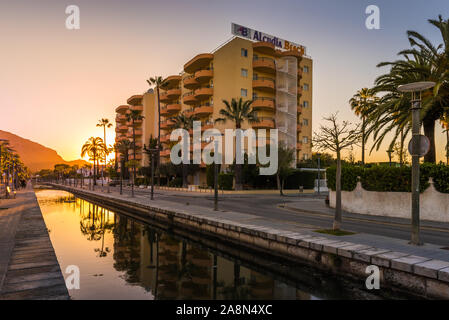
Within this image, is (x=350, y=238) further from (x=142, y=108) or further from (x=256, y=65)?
(x=142, y=108)

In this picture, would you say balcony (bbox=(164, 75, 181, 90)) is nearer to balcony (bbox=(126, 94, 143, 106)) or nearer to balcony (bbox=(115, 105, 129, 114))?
balcony (bbox=(126, 94, 143, 106))

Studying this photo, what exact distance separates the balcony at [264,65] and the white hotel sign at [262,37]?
474 centimetres

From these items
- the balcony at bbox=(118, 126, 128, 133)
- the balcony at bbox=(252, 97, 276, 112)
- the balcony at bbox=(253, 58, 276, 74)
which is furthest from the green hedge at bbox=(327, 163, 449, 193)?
the balcony at bbox=(118, 126, 128, 133)

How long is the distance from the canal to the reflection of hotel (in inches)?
1495

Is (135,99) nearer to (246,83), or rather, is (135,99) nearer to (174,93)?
(174,93)

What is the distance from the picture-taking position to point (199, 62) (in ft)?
192

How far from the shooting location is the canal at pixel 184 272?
803 cm

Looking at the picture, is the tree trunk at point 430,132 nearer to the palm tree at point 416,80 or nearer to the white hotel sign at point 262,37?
the palm tree at point 416,80

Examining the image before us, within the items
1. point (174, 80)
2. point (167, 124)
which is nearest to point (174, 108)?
point (167, 124)

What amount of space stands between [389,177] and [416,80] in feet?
20.3

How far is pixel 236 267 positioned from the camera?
10.4m

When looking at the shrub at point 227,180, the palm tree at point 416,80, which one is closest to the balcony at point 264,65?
the shrub at point 227,180
